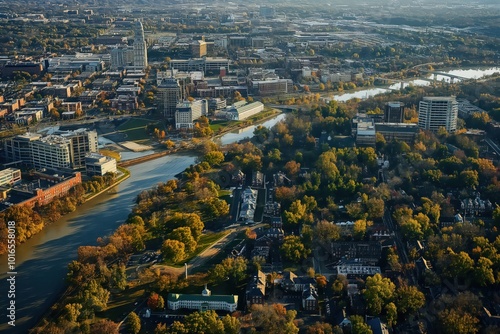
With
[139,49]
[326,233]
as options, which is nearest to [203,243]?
[326,233]

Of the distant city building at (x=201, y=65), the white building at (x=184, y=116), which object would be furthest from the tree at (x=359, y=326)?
the distant city building at (x=201, y=65)

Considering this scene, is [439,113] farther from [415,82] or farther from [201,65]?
[201,65]

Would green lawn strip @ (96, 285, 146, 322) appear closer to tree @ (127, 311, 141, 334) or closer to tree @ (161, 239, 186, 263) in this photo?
tree @ (127, 311, 141, 334)

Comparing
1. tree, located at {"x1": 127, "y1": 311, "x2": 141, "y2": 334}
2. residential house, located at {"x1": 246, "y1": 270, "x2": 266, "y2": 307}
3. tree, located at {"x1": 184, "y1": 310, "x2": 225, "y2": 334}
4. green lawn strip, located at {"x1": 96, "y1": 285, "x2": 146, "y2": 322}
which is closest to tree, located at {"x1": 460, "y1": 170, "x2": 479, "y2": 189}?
residential house, located at {"x1": 246, "y1": 270, "x2": 266, "y2": 307}

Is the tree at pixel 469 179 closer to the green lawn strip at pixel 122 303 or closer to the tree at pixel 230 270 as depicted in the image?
the tree at pixel 230 270

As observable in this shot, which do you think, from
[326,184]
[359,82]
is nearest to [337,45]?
[359,82]

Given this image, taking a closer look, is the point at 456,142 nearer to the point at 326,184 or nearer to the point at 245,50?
the point at 326,184
